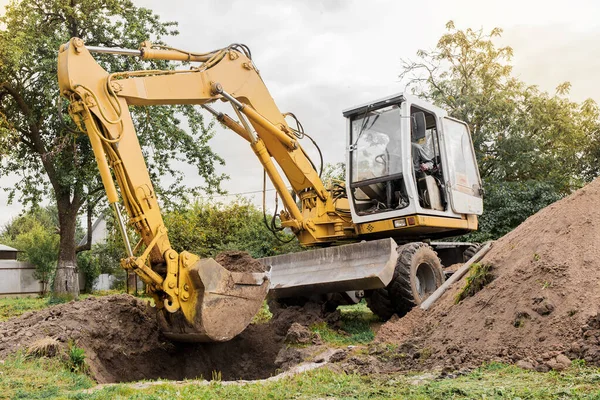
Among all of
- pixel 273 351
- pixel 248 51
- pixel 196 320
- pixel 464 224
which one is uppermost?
pixel 248 51

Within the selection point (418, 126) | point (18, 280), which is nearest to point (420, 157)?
point (418, 126)

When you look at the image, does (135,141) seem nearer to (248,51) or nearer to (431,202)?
(248,51)

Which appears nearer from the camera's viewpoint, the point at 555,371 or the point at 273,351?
the point at 555,371

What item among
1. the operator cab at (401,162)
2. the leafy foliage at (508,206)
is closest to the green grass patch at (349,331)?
the operator cab at (401,162)

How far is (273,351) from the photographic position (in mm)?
8094

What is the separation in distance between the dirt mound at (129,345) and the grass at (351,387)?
3.24 ft

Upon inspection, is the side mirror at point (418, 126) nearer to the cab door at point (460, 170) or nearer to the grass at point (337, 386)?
the cab door at point (460, 170)

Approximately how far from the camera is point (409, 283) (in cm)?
828

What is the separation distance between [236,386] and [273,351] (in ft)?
9.34

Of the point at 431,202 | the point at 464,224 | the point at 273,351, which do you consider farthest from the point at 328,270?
the point at 464,224

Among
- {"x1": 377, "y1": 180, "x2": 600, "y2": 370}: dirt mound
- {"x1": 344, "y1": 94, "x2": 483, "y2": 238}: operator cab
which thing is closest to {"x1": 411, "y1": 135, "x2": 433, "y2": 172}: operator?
{"x1": 344, "y1": 94, "x2": 483, "y2": 238}: operator cab

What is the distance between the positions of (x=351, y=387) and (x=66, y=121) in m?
14.5

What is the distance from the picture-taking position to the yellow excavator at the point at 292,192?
21.8 feet

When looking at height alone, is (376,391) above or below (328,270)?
below
